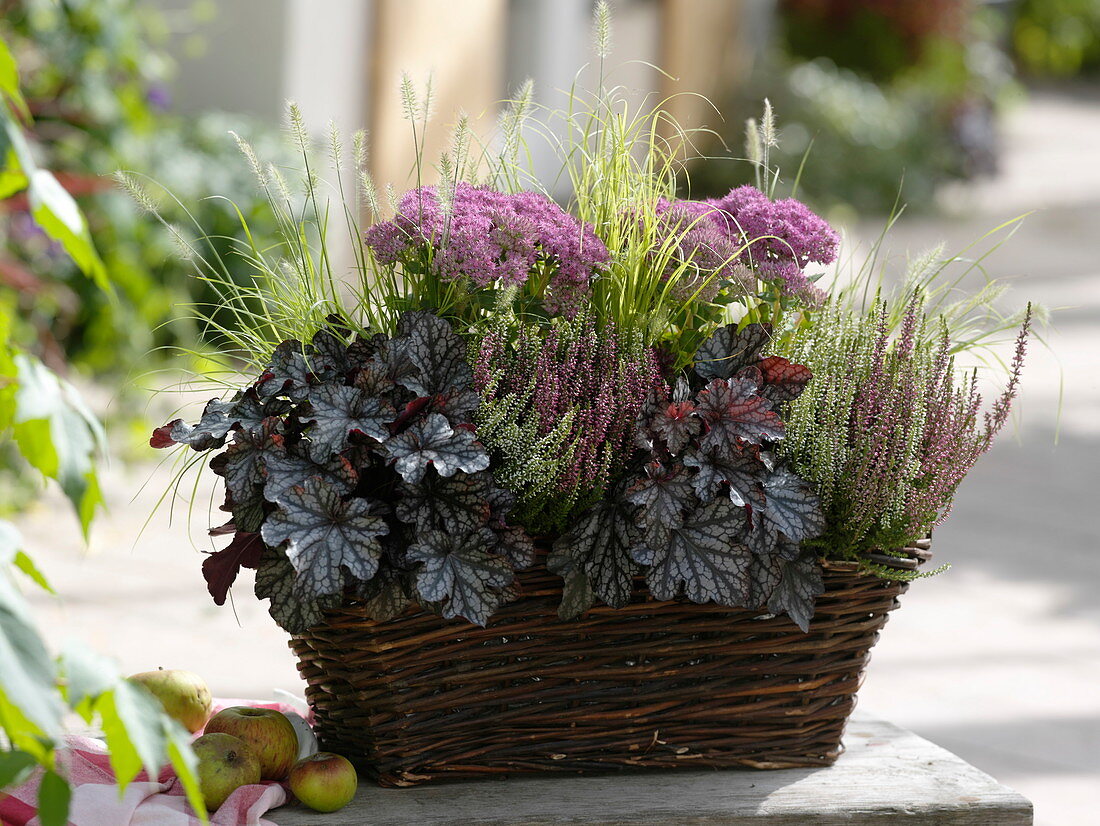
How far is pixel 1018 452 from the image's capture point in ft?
18.9

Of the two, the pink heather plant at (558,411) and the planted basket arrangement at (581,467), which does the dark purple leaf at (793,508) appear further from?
the pink heather plant at (558,411)

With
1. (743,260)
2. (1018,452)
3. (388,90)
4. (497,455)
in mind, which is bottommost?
(1018,452)

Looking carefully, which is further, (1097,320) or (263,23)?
(1097,320)

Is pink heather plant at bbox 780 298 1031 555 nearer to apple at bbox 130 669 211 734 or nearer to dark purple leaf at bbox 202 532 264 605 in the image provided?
dark purple leaf at bbox 202 532 264 605

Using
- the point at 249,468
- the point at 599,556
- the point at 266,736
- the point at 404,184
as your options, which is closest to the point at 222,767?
the point at 266,736

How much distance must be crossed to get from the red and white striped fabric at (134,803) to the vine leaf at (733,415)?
602mm

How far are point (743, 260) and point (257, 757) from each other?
780 millimetres

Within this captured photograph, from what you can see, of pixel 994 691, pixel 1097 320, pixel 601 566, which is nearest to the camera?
pixel 601 566

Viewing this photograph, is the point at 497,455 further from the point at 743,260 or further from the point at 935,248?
the point at 935,248

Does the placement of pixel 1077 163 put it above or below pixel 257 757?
below

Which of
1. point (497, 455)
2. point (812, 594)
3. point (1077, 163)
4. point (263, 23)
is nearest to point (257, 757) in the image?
point (497, 455)

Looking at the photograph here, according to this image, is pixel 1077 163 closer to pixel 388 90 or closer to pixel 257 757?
pixel 388 90

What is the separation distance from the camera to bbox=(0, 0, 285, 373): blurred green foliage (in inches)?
165

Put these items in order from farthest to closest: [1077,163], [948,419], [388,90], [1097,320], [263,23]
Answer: [1077,163], [1097,320], [388,90], [263,23], [948,419]
